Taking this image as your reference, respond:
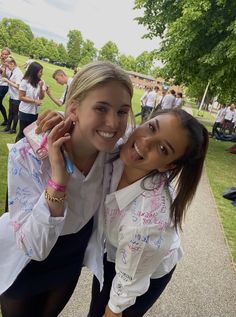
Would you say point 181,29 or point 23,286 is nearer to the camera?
point 23,286

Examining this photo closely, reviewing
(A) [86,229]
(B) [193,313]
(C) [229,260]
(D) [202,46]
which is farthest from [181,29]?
(A) [86,229]

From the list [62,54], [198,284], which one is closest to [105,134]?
[198,284]

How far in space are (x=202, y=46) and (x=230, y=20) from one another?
1236 millimetres

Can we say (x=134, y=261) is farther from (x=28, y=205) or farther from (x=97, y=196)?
(x=28, y=205)

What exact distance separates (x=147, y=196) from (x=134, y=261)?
1.10ft

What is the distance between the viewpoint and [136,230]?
1675 millimetres

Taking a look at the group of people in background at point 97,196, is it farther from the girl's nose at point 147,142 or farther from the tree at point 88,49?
the tree at point 88,49

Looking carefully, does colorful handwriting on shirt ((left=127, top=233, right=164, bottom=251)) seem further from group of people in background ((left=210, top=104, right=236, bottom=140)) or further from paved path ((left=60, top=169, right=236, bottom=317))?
group of people in background ((left=210, top=104, right=236, bottom=140))

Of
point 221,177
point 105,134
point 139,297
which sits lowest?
point 221,177

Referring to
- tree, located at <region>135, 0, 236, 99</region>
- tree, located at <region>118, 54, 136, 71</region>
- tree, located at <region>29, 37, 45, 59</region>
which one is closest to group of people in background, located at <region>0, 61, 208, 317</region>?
tree, located at <region>135, 0, 236, 99</region>

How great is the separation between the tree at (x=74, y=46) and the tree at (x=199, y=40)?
367 feet

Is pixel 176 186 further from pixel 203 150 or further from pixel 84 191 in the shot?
pixel 84 191

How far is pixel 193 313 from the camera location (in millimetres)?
3498

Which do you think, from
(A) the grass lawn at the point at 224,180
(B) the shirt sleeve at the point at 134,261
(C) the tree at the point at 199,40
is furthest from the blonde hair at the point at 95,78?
(C) the tree at the point at 199,40
